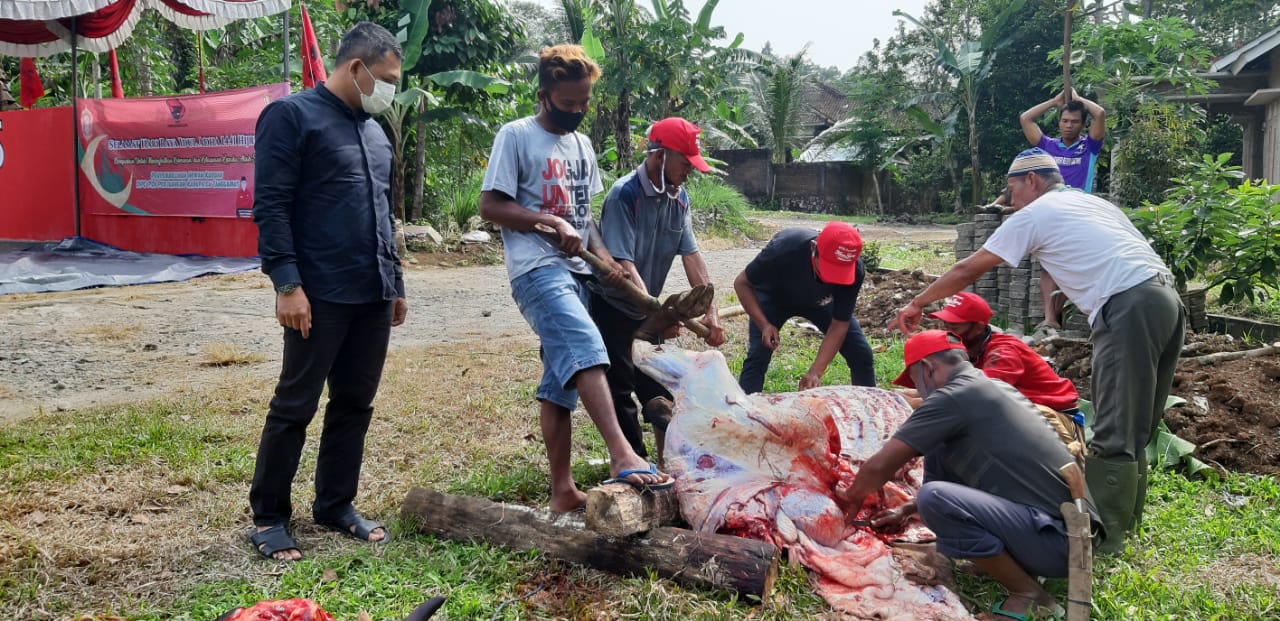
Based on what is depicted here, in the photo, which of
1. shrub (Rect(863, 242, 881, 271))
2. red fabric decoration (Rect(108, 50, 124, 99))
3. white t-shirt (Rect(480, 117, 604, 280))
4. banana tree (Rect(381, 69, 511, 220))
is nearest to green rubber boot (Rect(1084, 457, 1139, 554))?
white t-shirt (Rect(480, 117, 604, 280))

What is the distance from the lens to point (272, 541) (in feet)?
11.1

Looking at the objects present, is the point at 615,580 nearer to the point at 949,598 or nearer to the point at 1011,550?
the point at 949,598

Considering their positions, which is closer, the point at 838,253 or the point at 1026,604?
the point at 1026,604

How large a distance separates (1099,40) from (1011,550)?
13.6 meters

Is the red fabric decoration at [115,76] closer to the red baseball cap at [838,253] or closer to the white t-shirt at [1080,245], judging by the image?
the red baseball cap at [838,253]

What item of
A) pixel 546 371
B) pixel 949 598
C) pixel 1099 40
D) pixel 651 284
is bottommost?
pixel 949 598

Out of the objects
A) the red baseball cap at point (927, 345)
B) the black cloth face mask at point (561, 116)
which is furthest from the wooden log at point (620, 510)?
the black cloth face mask at point (561, 116)

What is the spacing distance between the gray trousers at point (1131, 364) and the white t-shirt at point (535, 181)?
7.39 feet

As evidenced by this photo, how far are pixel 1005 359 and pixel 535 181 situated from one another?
221 centimetres

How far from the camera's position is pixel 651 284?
434cm

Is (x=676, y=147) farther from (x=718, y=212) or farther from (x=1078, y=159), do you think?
(x=718, y=212)

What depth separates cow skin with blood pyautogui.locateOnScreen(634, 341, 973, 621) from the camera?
10.3ft

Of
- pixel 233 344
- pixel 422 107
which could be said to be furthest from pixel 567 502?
pixel 422 107

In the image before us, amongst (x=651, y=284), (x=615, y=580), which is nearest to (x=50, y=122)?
(x=651, y=284)
